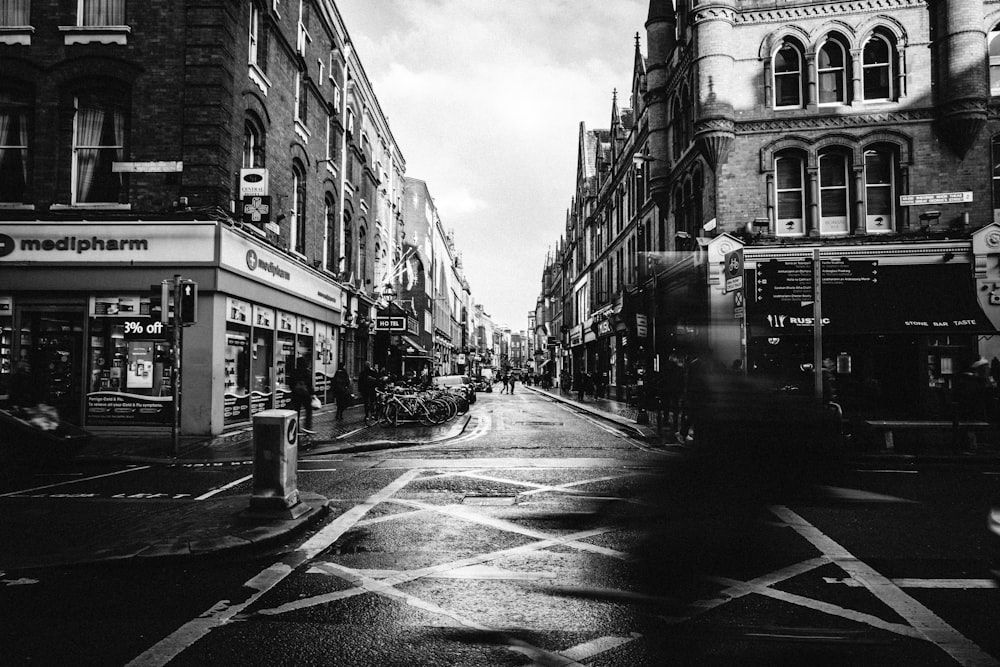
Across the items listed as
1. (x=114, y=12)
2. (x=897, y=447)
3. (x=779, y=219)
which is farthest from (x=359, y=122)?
(x=897, y=447)

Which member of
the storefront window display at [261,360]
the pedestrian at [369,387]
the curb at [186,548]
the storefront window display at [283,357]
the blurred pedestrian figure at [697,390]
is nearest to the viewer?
the curb at [186,548]

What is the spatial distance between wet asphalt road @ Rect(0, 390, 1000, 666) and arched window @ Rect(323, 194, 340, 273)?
19.5m

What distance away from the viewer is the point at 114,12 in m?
16.1

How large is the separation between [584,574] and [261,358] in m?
15.8

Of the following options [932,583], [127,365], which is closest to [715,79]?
[127,365]

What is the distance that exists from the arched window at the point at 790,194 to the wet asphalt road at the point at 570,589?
1443cm

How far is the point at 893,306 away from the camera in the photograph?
19531 millimetres

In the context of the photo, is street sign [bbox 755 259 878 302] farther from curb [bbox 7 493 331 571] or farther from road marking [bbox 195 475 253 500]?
curb [bbox 7 493 331 571]

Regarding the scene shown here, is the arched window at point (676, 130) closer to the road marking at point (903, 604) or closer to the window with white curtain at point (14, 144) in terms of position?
the window with white curtain at point (14, 144)

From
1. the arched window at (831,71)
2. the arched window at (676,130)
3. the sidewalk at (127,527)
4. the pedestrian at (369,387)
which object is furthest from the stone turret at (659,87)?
the sidewalk at (127,527)

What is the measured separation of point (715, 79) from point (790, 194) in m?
4.49

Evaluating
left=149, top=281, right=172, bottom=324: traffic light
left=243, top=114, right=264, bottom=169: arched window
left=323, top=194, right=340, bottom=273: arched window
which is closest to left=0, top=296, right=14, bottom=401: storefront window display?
left=149, top=281, right=172, bottom=324: traffic light

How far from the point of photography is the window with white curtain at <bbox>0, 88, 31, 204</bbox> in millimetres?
16141

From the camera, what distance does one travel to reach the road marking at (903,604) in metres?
3.75
